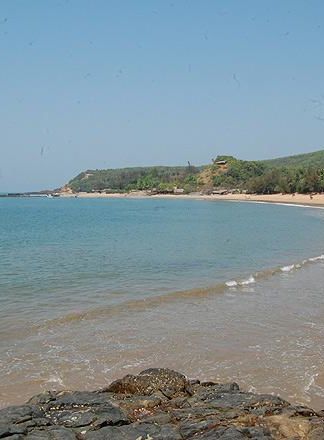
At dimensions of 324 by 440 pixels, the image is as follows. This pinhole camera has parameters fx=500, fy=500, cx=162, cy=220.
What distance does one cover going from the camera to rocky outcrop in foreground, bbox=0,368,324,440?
6570mm

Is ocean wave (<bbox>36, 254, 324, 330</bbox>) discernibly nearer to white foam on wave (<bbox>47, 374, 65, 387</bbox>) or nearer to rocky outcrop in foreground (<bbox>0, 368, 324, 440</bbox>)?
white foam on wave (<bbox>47, 374, 65, 387</bbox>)

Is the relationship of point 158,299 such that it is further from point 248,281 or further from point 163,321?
point 248,281

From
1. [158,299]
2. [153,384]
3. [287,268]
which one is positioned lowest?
[287,268]

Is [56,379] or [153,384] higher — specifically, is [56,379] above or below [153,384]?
below

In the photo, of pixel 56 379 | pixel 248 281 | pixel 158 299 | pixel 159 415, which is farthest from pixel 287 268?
pixel 159 415

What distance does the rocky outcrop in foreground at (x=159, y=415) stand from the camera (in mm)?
6570

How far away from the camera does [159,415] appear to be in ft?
23.9

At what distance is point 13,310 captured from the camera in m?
16.3

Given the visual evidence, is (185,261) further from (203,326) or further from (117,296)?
(203,326)

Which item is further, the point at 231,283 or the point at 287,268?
the point at 287,268

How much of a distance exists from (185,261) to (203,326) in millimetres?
13322

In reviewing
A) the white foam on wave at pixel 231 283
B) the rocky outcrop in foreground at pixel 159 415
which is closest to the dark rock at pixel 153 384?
the rocky outcrop in foreground at pixel 159 415

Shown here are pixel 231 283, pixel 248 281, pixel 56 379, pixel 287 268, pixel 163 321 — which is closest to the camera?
pixel 56 379

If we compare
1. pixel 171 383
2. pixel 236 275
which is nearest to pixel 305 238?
pixel 236 275
